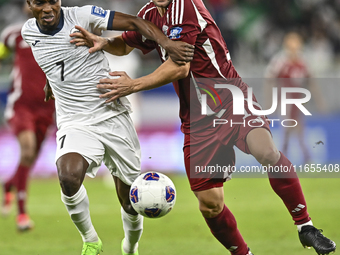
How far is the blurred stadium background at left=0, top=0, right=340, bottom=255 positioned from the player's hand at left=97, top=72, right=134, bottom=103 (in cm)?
186

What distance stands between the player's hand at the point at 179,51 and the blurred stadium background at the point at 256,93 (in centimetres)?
203

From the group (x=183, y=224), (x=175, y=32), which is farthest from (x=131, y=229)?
(x=183, y=224)

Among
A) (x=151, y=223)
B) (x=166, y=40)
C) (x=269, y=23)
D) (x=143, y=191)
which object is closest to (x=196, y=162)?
(x=143, y=191)

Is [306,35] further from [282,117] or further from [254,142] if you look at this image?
[254,142]

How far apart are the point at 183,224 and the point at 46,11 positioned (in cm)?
349

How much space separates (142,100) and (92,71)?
6.57 meters

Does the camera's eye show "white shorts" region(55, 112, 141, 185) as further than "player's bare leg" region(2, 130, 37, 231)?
No

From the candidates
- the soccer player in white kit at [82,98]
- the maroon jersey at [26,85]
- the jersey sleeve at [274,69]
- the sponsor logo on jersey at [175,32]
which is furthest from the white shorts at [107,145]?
the jersey sleeve at [274,69]

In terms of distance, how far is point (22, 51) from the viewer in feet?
23.4

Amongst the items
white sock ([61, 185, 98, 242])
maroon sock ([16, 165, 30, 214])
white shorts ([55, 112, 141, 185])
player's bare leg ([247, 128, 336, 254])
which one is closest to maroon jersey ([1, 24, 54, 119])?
maroon sock ([16, 165, 30, 214])

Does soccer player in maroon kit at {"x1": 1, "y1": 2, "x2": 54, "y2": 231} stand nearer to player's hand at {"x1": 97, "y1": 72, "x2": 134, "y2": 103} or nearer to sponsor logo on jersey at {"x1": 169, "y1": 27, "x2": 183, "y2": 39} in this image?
player's hand at {"x1": 97, "y1": 72, "x2": 134, "y2": 103}

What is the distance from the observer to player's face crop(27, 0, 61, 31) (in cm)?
408

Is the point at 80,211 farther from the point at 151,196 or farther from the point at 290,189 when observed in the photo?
the point at 290,189

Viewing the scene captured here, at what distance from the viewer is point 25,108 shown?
709 centimetres
